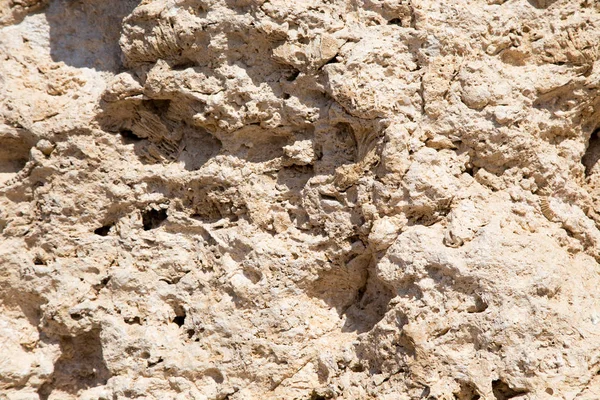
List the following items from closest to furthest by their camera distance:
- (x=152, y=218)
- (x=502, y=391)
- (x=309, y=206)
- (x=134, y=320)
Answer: (x=502, y=391), (x=309, y=206), (x=134, y=320), (x=152, y=218)

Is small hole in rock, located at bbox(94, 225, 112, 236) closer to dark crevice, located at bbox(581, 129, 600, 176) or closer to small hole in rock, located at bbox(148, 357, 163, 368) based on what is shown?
small hole in rock, located at bbox(148, 357, 163, 368)

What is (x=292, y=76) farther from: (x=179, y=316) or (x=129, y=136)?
(x=179, y=316)

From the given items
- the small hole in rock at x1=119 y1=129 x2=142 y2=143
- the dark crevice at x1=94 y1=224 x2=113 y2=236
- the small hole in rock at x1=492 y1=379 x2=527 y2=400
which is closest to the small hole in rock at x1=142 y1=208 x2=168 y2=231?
the dark crevice at x1=94 y1=224 x2=113 y2=236

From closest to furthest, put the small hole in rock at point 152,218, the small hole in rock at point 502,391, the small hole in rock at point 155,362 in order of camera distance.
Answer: the small hole in rock at point 502,391 < the small hole in rock at point 155,362 < the small hole in rock at point 152,218

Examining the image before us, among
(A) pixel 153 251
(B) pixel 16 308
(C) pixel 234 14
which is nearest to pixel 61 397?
(B) pixel 16 308

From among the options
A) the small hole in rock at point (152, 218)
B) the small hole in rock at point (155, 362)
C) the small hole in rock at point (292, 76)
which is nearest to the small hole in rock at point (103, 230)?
the small hole in rock at point (152, 218)

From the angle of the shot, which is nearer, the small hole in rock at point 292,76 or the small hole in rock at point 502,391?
the small hole in rock at point 502,391

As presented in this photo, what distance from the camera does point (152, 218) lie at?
2801mm

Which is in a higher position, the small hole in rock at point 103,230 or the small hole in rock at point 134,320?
the small hole in rock at point 103,230

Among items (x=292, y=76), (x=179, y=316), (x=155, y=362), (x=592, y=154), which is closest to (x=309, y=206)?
(x=292, y=76)

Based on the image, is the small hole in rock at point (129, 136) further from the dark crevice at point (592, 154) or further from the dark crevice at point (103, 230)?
the dark crevice at point (592, 154)

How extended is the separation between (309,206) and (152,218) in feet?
2.46

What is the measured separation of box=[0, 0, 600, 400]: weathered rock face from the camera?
2.24 meters

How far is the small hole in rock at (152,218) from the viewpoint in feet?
9.13
